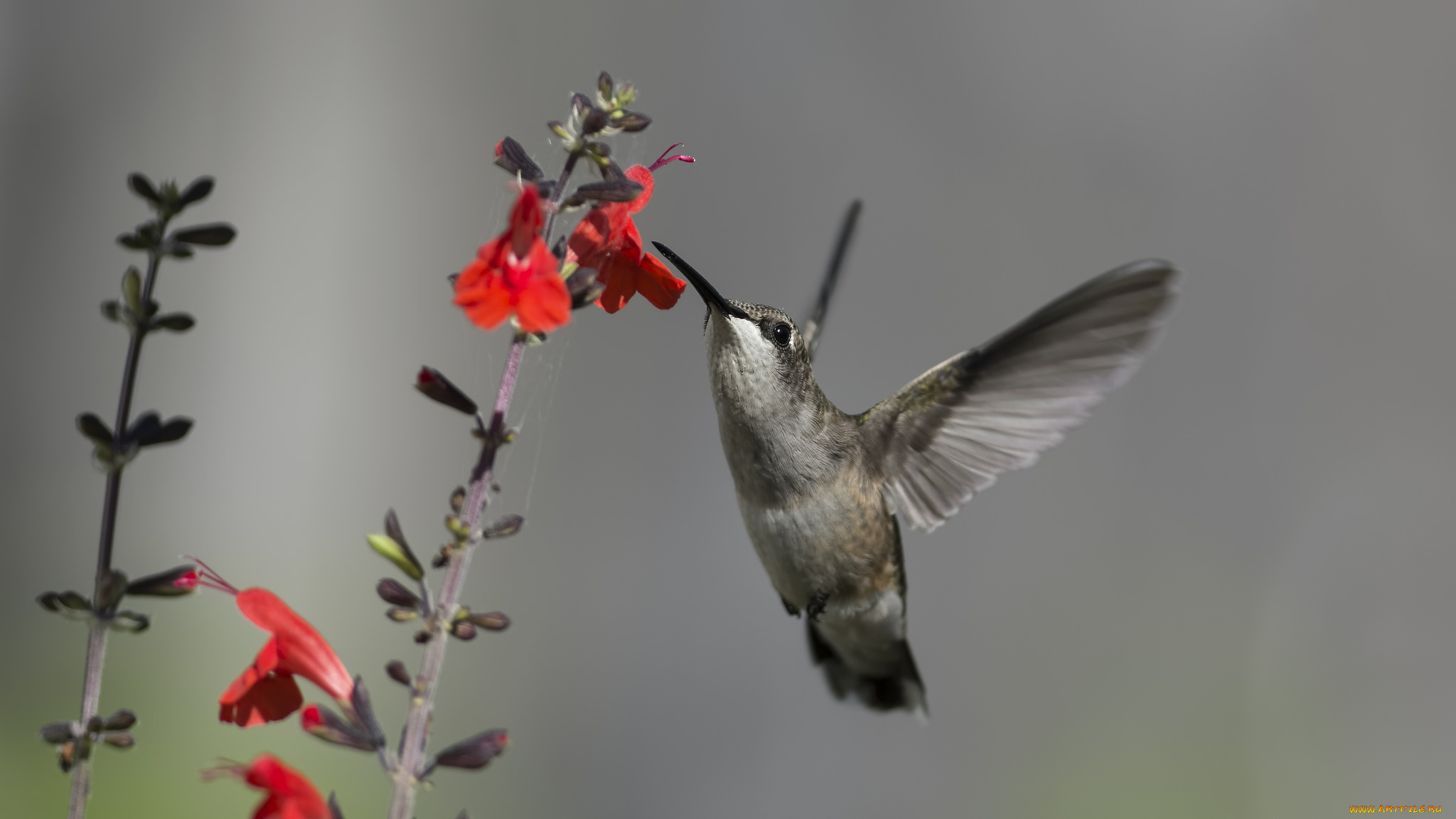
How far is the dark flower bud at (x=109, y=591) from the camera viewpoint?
680 millimetres

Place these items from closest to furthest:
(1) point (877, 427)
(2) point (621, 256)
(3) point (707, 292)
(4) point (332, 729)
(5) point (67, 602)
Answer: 1. (5) point (67, 602)
2. (4) point (332, 729)
3. (2) point (621, 256)
4. (3) point (707, 292)
5. (1) point (877, 427)

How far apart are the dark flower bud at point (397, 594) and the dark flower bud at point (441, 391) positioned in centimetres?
14

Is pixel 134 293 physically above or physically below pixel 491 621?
above

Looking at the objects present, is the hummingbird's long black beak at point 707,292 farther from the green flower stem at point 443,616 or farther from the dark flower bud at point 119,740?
the dark flower bud at point 119,740

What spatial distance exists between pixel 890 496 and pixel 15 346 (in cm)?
388

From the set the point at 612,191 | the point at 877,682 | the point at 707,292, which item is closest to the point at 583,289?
the point at 612,191

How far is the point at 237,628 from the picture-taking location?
4.07 meters

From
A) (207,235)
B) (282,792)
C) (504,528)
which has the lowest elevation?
(282,792)

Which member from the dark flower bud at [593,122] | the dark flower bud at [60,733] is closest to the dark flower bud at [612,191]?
the dark flower bud at [593,122]

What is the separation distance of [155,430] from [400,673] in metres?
0.23

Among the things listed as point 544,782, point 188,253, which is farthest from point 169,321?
point 544,782

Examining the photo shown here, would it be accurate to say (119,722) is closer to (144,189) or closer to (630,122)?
(144,189)

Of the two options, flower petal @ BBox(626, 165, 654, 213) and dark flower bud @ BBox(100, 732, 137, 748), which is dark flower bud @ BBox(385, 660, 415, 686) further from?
flower petal @ BBox(626, 165, 654, 213)

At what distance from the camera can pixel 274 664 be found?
0.98 meters
